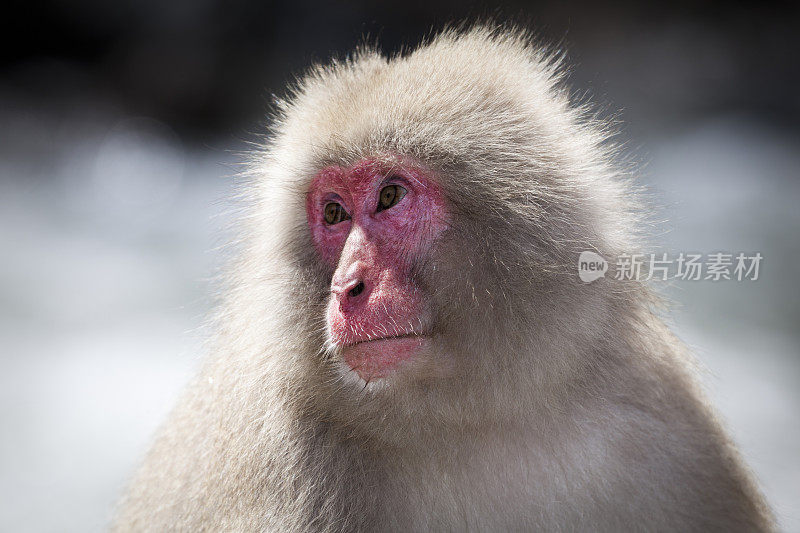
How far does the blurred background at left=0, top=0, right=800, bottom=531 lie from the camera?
4641mm

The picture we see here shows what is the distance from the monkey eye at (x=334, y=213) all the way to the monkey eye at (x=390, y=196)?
166 mm

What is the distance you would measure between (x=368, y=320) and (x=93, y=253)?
Result: 648 centimetres

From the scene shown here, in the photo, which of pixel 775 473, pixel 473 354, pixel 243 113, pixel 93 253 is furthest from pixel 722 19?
pixel 93 253

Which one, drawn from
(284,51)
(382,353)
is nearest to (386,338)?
(382,353)

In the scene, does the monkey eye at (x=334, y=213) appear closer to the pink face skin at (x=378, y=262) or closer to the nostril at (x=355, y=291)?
the pink face skin at (x=378, y=262)

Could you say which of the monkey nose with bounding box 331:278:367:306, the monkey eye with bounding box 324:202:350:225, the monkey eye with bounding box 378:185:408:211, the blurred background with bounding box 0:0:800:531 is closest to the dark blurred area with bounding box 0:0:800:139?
the blurred background with bounding box 0:0:800:531

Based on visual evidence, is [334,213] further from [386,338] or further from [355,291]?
[386,338]

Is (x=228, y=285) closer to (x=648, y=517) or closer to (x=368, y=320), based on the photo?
(x=368, y=320)

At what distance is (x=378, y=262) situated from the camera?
79.0 inches

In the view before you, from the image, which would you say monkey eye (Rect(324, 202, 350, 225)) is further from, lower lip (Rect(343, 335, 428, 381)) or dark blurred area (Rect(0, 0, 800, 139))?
dark blurred area (Rect(0, 0, 800, 139))

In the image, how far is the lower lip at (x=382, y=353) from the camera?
1.93 meters

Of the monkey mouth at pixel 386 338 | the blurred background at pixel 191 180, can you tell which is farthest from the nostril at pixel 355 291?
the blurred background at pixel 191 180

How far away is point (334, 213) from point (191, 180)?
616cm

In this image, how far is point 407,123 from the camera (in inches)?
85.0
